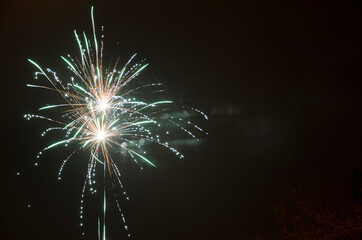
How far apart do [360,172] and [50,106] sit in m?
8.60

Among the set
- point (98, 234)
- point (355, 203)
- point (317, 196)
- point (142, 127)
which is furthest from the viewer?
point (98, 234)

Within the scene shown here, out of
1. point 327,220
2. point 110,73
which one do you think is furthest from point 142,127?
point 327,220

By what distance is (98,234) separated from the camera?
10383mm

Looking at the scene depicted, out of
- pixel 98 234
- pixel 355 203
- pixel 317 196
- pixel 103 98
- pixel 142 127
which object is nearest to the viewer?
pixel 103 98

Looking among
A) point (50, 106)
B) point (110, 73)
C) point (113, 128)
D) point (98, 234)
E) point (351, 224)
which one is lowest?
point (351, 224)

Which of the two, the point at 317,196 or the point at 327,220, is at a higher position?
the point at 317,196

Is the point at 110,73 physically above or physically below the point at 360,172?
above

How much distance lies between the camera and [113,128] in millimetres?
7941

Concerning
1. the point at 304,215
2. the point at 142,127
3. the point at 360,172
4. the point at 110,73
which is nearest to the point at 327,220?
the point at 304,215

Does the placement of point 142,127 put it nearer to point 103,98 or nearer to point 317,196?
point 103,98

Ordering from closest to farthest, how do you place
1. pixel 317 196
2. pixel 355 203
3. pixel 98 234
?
pixel 355 203, pixel 317 196, pixel 98 234

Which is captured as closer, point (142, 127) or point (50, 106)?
point (142, 127)

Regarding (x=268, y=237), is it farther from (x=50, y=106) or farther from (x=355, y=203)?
(x=50, y=106)

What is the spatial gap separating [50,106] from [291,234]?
746 cm
